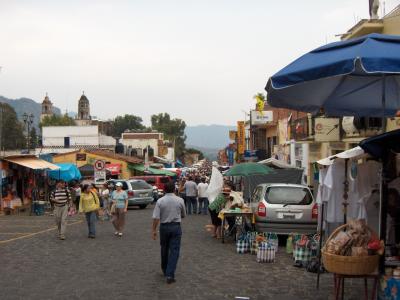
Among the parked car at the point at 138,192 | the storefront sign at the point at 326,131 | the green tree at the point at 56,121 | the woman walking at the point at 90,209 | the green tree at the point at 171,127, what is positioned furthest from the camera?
the green tree at the point at 171,127

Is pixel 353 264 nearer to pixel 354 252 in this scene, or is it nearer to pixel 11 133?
pixel 354 252

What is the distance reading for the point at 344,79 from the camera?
9.05m

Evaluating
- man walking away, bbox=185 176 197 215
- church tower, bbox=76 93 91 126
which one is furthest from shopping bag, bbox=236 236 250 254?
church tower, bbox=76 93 91 126

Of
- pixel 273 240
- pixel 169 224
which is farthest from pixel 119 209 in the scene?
pixel 169 224

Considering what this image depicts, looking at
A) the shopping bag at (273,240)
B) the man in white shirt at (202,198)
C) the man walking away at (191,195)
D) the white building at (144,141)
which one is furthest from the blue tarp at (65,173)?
the white building at (144,141)

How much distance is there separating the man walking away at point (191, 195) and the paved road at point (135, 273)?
9938mm

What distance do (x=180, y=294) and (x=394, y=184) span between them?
3.47 m

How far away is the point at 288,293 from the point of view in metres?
9.12

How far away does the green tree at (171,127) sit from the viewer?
148 metres

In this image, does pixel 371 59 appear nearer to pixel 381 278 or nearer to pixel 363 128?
pixel 381 278

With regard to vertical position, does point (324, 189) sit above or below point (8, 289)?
above

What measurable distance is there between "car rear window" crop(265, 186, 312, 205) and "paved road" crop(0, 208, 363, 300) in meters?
1.60

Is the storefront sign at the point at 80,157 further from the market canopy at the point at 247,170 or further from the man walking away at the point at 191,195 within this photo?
the market canopy at the point at 247,170

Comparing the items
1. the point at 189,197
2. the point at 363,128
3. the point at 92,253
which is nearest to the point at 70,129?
the point at 189,197
